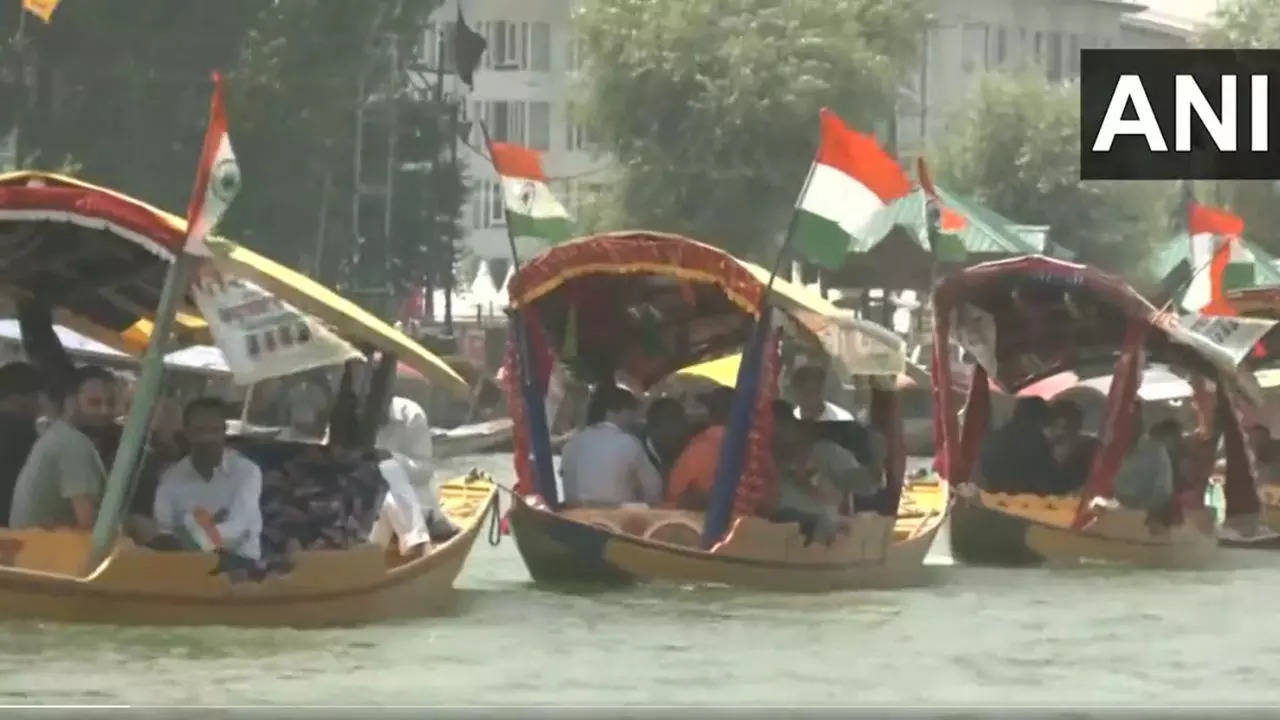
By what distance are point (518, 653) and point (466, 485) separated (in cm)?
386

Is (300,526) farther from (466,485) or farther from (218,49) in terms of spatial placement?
(218,49)

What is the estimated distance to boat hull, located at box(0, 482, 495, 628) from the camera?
1432 centimetres

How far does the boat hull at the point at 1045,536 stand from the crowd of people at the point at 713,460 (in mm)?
1972

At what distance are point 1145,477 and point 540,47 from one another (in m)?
44.5

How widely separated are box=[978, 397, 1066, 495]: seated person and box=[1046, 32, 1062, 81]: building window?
4350cm

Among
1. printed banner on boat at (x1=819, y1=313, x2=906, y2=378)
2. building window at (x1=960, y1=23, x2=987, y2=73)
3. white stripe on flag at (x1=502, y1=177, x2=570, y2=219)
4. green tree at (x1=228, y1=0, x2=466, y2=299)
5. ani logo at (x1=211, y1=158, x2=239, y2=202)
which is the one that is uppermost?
building window at (x1=960, y1=23, x2=987, y2=73)

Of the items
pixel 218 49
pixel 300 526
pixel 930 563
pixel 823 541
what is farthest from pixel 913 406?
pixel 300 526

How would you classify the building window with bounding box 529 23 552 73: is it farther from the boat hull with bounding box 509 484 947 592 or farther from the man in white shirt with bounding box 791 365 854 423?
the man in white shirt with bounding box 791 365 854 423

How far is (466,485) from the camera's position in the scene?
19.9m

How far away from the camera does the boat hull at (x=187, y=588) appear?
1432 cm

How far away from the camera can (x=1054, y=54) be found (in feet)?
214

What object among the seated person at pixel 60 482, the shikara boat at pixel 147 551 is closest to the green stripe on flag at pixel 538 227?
the shikara boat at pixel 147 551

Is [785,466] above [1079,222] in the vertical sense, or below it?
below

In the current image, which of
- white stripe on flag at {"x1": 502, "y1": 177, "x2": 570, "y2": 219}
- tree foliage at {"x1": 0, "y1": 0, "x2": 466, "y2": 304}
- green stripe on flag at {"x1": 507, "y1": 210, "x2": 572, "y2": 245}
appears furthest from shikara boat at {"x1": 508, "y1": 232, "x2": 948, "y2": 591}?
tree foliage at {"x1": 0, "y1": 0, "x2": 466, "y2": 304}
